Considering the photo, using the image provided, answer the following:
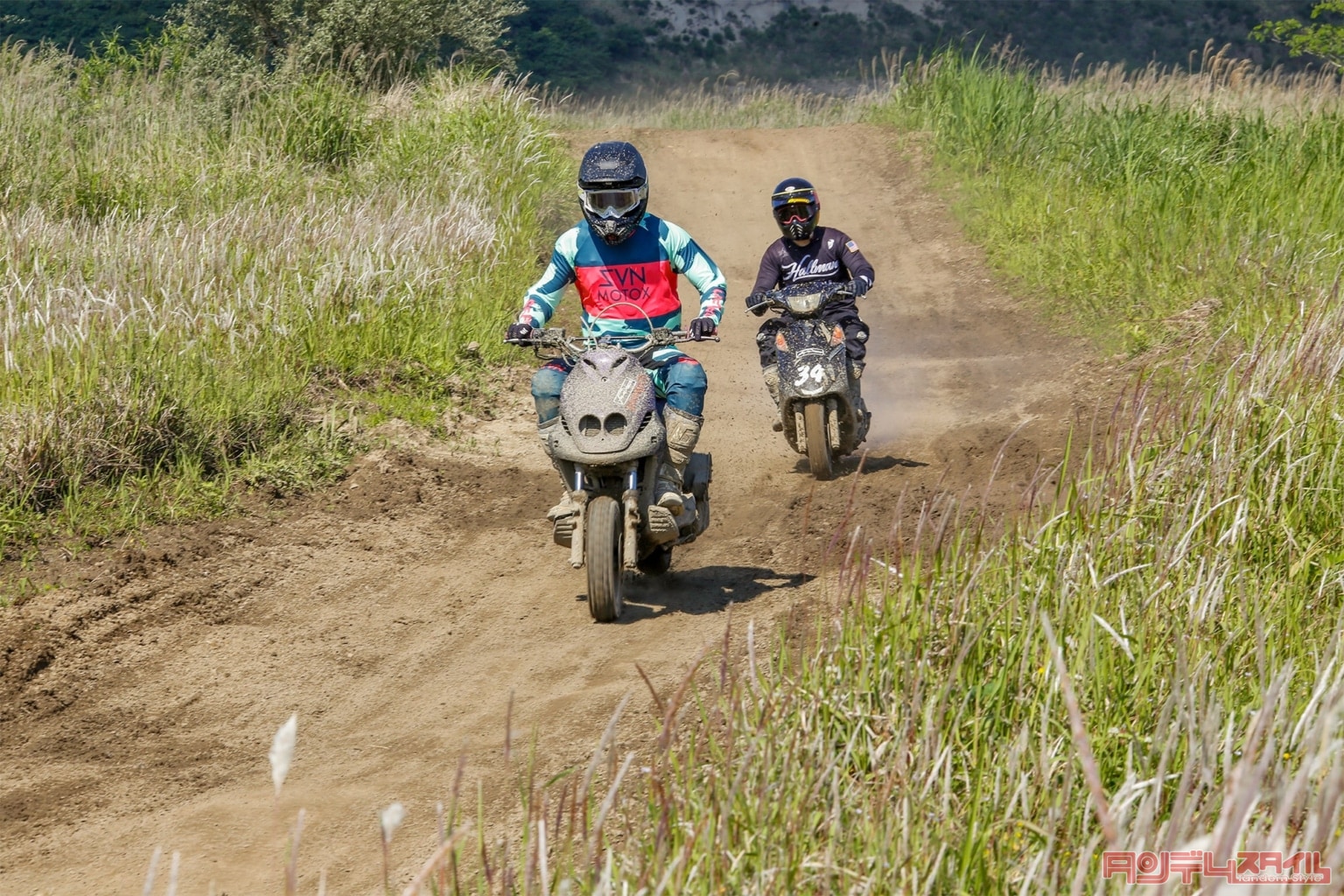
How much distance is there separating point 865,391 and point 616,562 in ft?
19.3

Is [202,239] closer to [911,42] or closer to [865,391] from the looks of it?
[865,391]

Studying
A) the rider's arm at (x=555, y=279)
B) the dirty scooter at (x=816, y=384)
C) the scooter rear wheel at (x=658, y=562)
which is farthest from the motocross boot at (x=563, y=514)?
the dirty scooter at (x=816, y=384)

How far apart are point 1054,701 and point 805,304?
579 centimetres

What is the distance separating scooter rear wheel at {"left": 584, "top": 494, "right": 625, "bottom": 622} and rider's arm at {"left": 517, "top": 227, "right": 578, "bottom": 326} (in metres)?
1.33

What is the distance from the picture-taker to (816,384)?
8.96 meters

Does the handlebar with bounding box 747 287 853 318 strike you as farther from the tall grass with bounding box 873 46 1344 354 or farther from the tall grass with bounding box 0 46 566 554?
the tall grass with bounding box 0 46 566 554

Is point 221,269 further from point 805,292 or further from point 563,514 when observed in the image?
point 563,514

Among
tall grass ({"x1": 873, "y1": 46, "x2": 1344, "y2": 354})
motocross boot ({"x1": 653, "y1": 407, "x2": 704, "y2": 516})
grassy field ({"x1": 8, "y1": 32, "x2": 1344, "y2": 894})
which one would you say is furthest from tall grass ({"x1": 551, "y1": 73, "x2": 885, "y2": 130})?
motocross boot ({"x1": 653, "y1": 407, "x2": 704, "y2": 516})

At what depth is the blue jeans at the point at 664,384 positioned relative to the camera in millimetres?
6848

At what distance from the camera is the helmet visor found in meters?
9.52

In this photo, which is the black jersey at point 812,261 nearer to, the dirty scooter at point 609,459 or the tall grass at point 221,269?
the tall grass at point 221,269

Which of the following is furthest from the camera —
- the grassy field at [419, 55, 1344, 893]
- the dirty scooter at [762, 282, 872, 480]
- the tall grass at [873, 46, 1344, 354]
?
the tall grass at [873, 46, 1344, 354]

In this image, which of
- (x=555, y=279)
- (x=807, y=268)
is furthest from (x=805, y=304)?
(x=555, y=279)

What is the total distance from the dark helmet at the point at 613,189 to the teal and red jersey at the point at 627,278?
159 millimetres
